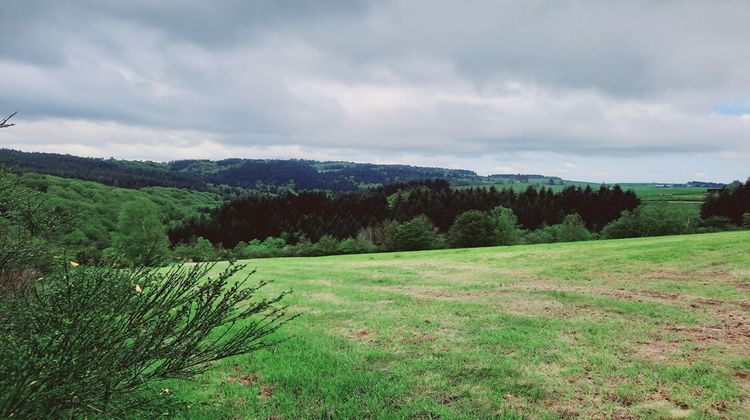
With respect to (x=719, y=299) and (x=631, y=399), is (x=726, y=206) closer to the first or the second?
(x=719, y=299)

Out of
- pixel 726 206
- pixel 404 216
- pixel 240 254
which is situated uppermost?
pixel 726 206

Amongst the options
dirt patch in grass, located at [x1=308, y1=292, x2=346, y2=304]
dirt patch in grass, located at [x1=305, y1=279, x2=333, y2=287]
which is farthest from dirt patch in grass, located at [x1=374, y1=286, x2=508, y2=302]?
dirt patch in grass, located at [x1=305, y1=279, x2=333, y2=287]

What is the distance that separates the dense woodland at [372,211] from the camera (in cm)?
11350

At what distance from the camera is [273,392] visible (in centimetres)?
780

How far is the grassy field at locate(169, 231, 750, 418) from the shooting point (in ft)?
23.1

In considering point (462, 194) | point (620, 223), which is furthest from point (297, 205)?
point (620, 223)

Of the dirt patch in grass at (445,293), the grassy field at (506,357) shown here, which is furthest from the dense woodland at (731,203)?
the dirt patch in grass at (445,293)

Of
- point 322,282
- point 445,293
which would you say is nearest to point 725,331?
point 445,293

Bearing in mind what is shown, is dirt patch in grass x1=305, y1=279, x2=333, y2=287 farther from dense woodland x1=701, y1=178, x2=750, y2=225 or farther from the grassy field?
dense woodland x1=701, y1=178, x2=750, y2=225

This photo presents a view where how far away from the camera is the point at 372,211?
5305 inches

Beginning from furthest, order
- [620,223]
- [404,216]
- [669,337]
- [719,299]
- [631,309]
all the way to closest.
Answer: [404,216], [620,223], [719,299], [631,309], [669,337]

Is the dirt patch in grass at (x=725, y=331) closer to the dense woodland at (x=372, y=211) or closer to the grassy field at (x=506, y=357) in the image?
the grassy field at (x=506, y=357)

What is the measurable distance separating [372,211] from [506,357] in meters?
126

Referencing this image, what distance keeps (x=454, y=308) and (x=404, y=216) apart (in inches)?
4144
